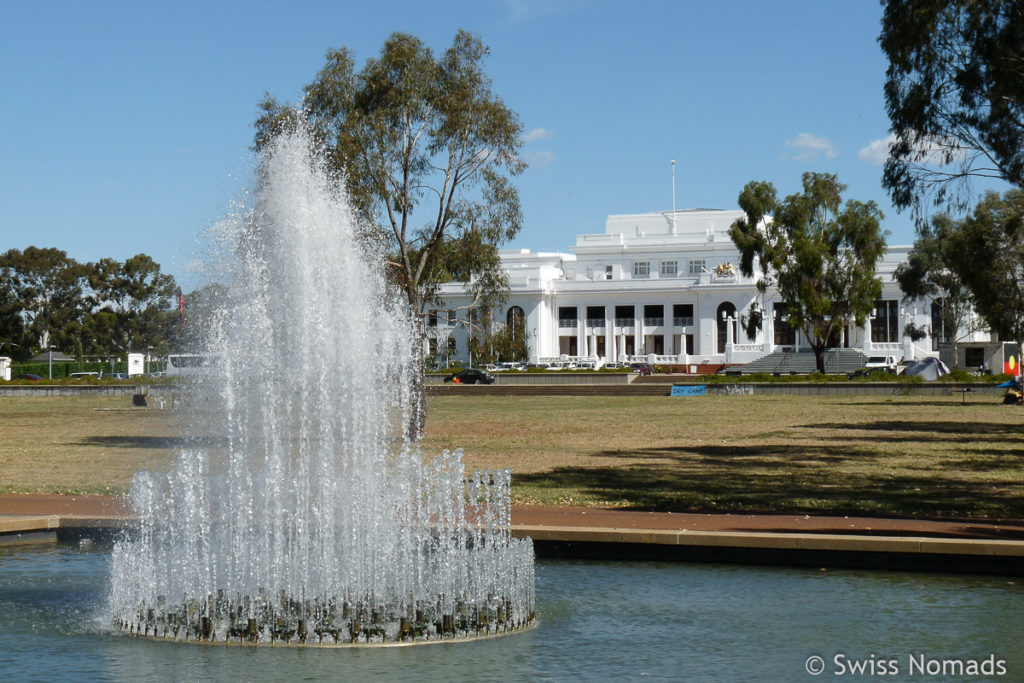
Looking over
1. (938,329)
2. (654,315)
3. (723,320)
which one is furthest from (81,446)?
(654,315)

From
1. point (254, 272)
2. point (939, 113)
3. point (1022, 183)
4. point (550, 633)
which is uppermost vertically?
point (939, 113)

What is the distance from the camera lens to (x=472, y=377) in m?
61.4

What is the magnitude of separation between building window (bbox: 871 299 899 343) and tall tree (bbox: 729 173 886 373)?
87.1 ft

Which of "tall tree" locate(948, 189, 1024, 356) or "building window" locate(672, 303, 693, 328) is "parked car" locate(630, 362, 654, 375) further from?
"tall tree" locate(948, 189, 1024, 356)

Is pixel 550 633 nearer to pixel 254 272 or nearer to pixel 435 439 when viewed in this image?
pixel 254 272

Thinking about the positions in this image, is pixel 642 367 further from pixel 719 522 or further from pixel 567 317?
pixel 719 522

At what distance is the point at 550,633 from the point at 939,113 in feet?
49.7

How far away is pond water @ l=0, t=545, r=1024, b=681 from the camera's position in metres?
7.64

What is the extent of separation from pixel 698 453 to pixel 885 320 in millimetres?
66171

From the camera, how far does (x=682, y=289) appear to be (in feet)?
292

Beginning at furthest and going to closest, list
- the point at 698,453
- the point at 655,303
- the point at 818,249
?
the point at 655,303, the point at 818,249, the point at 698,453

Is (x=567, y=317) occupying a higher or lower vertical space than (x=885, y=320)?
higher

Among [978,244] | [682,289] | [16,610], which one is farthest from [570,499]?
[682,289]

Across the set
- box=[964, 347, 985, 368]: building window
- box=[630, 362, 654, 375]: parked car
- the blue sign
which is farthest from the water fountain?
box=[964, 347, 985, 368]: building window
